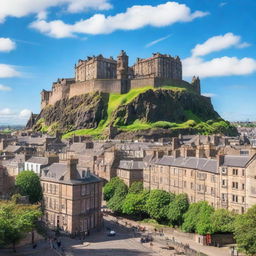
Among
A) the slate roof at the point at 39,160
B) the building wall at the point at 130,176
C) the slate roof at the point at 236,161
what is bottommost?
the building wall at the point at 130,176

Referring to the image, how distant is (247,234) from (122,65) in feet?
449

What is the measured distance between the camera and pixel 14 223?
4122cm

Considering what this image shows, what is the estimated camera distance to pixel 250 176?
50.9m

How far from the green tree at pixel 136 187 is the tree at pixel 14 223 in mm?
26178

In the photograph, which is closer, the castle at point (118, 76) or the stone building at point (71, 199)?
the stone building at point (71, 199)

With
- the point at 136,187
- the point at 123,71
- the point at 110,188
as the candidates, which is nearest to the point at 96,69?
the point at 123,71

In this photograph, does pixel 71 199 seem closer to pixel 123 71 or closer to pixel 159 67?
pixel 123 71

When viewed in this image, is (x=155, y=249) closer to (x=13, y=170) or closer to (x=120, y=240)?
(x=120, y=240)

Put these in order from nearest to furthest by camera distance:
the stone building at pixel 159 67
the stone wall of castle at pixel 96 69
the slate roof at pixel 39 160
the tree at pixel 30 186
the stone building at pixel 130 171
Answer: the tree at pixel 30 186
the slate roof at pixel 39 160
the stone building at pixel 130 171
the stone wall of castle at pixel 96 69
the stone building at pixel 159 67

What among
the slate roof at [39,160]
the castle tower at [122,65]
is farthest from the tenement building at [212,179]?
the castle tower at [122,65]

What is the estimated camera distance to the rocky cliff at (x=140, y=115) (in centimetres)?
14562

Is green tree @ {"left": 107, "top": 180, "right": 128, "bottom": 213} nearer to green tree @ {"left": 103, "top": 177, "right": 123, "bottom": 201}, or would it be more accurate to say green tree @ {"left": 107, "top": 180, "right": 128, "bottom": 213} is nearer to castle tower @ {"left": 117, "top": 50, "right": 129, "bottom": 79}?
green tree @ {"left": 103, "top": 177, "right": 123, "bottom": 201}

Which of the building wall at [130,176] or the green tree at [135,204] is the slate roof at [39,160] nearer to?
the green tree at [135,204]

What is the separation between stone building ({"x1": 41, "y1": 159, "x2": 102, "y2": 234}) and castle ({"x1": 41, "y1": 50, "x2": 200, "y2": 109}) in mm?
110922
